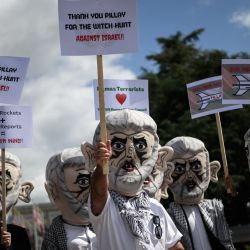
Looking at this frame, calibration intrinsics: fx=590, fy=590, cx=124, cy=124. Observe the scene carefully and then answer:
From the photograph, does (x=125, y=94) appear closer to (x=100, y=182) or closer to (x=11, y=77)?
(x=11, y=77)

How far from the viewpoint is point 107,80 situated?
A: 705 cm

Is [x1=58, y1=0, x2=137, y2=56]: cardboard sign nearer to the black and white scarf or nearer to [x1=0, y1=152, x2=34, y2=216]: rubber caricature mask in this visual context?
the black and white scarf

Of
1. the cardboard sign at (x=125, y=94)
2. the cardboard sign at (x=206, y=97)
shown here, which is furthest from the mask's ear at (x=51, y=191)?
the cardboard sign at (x=206, y=97)

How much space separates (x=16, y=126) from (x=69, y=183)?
94cm

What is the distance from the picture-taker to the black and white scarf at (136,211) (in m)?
4.57

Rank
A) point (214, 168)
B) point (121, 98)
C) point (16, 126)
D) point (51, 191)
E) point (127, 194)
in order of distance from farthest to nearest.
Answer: point (214, 168)
point (121, 98)
point (16, 126)
point (51, 191)
point (127, 194)

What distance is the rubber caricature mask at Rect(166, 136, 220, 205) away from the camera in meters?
6.80

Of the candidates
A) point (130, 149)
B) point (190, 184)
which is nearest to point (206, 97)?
point (190, 184)

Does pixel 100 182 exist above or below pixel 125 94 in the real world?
below

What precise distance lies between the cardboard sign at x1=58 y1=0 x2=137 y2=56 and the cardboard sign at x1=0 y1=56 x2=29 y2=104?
181cm

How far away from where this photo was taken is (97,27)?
473 centimetres

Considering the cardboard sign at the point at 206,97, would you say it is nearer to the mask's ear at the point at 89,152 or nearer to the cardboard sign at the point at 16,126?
the cardboard sign at the point at 16,126

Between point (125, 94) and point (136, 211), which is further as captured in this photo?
point (125, 94)

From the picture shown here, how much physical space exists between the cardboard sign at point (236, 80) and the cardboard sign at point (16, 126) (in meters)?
2.25
